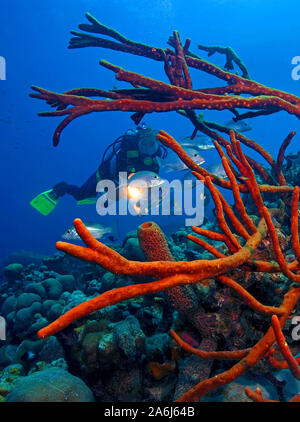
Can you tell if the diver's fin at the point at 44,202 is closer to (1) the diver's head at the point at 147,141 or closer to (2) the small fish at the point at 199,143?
(1) the diver's head at the point at 147,141

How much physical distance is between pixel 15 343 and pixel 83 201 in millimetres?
3834

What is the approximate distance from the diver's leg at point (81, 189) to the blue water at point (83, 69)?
3225 cm

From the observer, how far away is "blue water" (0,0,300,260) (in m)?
51.1

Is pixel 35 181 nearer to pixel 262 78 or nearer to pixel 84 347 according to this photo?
pixel 262 78

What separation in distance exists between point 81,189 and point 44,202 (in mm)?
1257

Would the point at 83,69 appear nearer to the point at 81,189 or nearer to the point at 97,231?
the point at 81,189

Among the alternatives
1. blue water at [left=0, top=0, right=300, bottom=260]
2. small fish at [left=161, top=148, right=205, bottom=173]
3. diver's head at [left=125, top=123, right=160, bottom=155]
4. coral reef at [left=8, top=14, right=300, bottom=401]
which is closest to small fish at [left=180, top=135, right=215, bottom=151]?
small fish at [left=161, top=148, right=205, bottom=173]

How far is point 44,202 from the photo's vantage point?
7730mm

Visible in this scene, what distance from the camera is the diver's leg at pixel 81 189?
7.92 meters

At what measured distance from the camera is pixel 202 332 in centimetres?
233

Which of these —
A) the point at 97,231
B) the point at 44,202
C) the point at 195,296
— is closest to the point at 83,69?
the point at 44,202

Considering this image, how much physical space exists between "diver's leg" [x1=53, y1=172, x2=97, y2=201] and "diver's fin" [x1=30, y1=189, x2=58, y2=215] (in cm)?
27

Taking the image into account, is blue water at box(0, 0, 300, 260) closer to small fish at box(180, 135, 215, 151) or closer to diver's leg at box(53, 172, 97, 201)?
diver's leg at box(53, 172, 97, 201)
